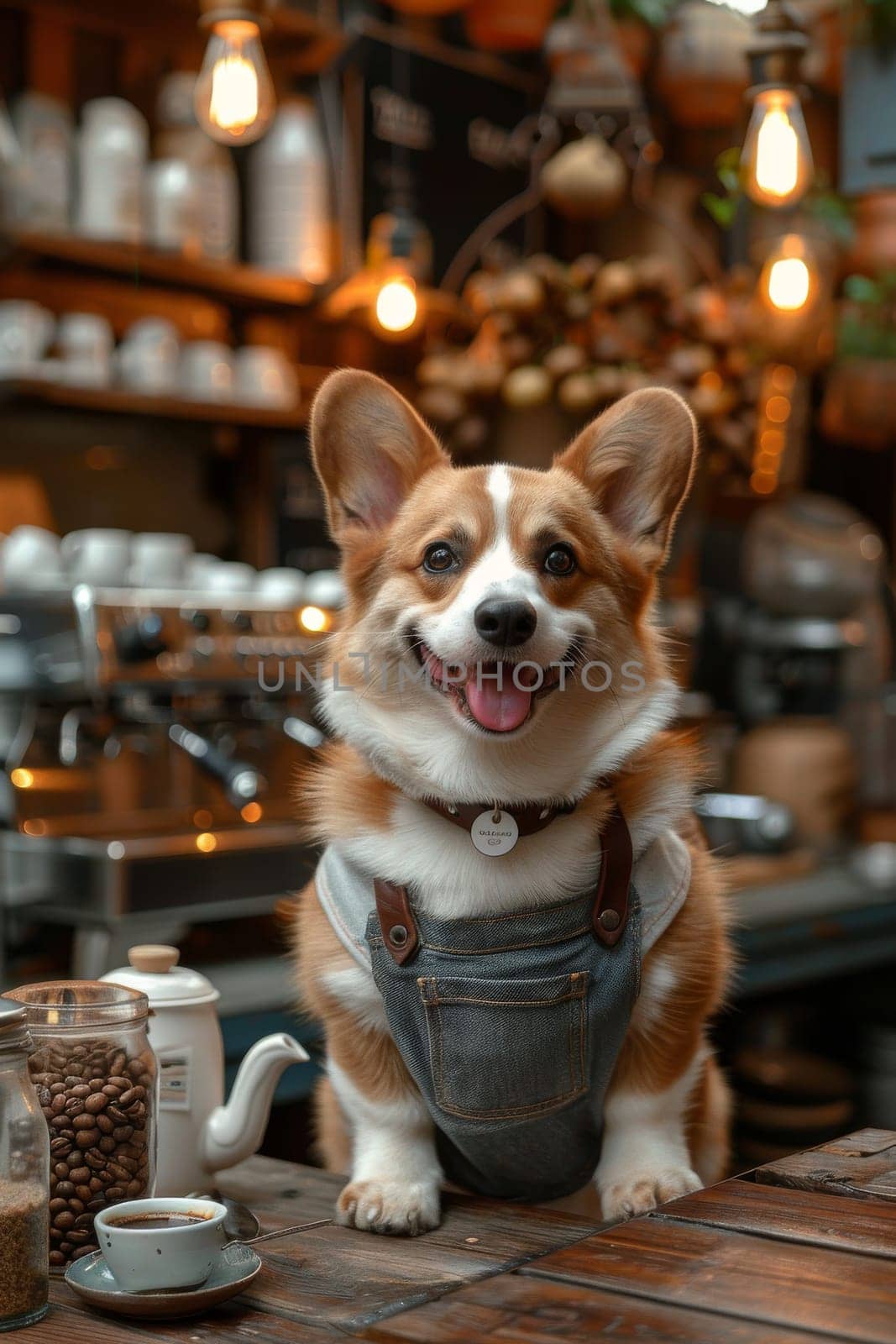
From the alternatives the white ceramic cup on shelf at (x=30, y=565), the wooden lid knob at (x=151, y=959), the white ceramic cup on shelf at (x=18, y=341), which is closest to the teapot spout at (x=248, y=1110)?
the wooden lid knob at (x=151, y=959)

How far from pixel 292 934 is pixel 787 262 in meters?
2.18

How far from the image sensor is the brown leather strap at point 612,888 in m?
1.27

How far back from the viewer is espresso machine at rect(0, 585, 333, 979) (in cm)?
242

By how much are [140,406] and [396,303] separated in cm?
60

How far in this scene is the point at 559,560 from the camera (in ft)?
4.38

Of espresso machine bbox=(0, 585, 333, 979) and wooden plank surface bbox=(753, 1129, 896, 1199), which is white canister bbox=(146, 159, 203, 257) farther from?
wooden plank surface bbox=(753, 1129, 896, 1199)

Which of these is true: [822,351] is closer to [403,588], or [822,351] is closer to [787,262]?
[787,262]

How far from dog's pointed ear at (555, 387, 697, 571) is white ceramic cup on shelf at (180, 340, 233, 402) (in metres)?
2.15

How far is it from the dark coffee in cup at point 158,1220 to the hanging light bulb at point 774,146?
159 centimetres

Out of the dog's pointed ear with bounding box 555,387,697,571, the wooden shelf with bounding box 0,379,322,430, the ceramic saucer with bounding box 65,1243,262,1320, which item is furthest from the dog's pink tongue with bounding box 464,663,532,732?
the wooden shelf with bounding box 0,379,322,430

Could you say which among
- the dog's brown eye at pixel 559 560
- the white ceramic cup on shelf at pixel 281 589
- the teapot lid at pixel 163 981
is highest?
the white ceramic cup on shelf at pixel 281 589

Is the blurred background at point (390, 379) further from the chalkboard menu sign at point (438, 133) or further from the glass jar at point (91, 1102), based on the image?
the glass jar at point (91, 1102)

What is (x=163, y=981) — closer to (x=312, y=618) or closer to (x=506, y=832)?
(x=506, y=832)

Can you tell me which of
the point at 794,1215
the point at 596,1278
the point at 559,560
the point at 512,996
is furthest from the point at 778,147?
the point at 596,1278
